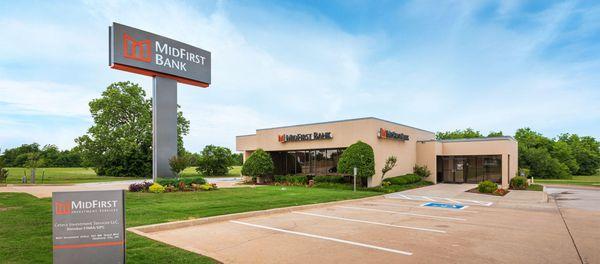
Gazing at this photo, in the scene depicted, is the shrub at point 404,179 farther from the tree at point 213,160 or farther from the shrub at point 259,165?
the tree at point 213,160

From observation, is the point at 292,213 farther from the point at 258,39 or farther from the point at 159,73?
the point at 159,73

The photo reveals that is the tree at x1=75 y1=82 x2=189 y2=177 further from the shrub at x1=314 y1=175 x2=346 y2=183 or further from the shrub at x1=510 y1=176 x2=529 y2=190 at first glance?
the shrub at x1=510 y1=176 x2=529 y2=190

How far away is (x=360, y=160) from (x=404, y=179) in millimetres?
4856

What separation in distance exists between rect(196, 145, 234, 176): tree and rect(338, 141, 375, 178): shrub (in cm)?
2597

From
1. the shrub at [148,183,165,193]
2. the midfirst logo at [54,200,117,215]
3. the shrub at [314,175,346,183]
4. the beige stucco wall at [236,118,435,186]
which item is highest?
the beige stucco wall at [236,118,435,186]

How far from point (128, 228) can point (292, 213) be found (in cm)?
533

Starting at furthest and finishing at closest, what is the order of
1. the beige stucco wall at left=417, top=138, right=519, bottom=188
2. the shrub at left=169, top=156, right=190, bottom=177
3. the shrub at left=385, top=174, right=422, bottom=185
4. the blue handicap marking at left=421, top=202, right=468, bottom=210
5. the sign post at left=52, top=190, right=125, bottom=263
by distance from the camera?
the beige stucco wall at left=417, top=138, right=519, bottom=188, the shrub at left=385, top=174, right=422, bottom=185, the shrub at left=169, top=156, right=190, bottom=177, the blue handicap marking at left=421, top=202, right=468, bottom=210, the sign post at left=52, top=190, right=125, bottom=263

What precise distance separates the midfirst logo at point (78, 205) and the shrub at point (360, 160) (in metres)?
17.1

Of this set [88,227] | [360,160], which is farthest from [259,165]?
[88,227]

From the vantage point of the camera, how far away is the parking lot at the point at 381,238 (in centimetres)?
638

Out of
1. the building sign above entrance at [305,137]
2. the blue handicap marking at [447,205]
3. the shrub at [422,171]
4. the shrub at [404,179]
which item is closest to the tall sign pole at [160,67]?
the building sign above entrance at [305,137]

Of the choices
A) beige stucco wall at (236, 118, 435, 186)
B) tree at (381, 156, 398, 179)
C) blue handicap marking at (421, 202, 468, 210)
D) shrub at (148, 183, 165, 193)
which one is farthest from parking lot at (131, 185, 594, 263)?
beige stucco wall at (236, 118, 435, 186)

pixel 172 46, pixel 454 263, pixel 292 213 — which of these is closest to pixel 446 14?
pixel 292 213

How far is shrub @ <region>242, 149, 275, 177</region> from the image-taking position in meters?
26.0
